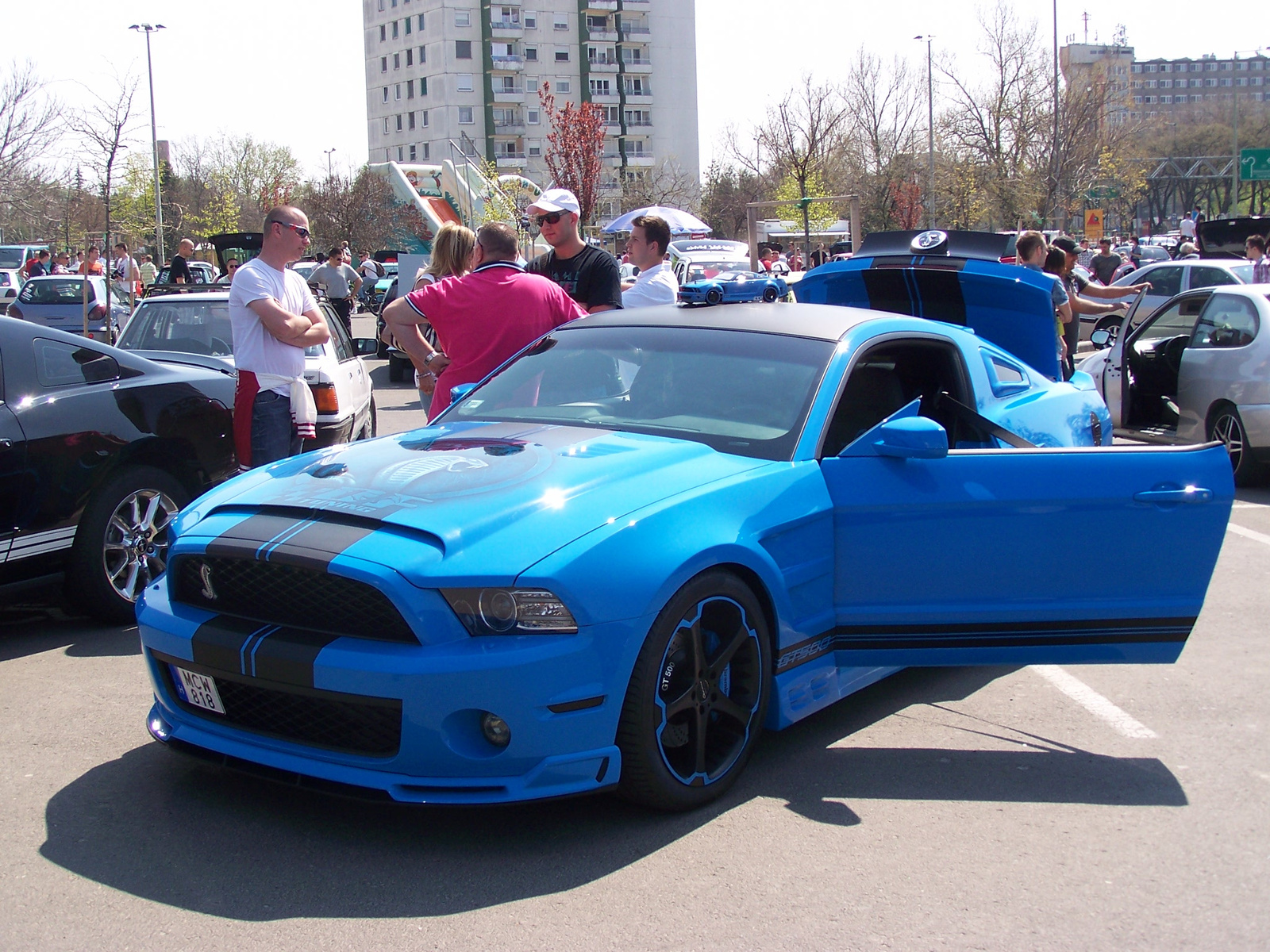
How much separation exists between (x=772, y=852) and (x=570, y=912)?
0.65 meters

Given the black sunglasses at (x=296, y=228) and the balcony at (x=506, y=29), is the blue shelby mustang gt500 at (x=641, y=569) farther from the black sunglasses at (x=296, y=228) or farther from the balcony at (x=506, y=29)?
the balcony at (x=506, y=29)

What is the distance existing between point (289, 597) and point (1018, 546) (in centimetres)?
233

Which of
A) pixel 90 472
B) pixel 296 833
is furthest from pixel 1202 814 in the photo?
pixel 90 472

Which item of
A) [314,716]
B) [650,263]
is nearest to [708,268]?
[650,263]

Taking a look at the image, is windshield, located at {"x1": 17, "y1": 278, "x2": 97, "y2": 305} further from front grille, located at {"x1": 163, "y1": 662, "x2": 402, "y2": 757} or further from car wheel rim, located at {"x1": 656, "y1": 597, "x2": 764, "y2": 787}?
car wheel rim, located at {"x1": 656, "y1": 597, "x2": 764, "y2": 787}

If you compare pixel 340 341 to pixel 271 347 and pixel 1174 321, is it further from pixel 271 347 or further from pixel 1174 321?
pixel 1174 321

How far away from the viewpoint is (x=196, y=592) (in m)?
3.54

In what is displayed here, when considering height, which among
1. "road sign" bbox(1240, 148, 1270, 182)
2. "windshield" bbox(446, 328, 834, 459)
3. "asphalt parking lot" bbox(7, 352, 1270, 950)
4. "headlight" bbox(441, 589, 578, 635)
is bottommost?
"asphalt parking lot" bbox(7, 352, 1270, 950)

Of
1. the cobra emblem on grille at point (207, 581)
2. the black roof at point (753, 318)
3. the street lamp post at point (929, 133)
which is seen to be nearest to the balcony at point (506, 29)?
the street lamp post at point (929, 133)

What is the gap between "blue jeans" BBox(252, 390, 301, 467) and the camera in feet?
18.5

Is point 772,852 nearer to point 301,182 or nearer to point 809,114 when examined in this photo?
point 809,114

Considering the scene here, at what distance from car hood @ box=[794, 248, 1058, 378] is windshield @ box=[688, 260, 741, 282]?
17948 mm

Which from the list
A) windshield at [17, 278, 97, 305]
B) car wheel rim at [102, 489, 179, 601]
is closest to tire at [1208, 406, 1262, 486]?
car wheel rim at [102, 489, 179, 601]

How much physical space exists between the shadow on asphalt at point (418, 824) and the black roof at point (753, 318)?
1518 millimetres
